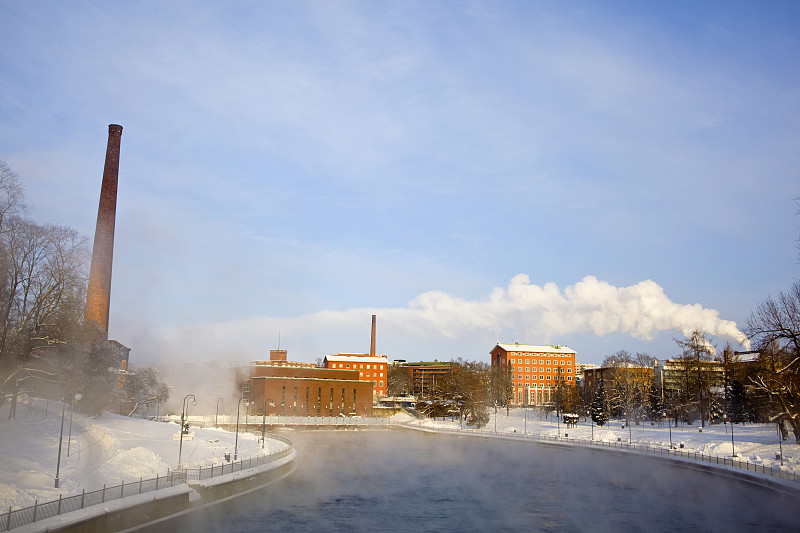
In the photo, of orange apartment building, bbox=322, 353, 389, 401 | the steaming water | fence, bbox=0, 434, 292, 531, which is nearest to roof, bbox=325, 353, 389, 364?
orange apartment building, bbox=322, 353, 389, 401

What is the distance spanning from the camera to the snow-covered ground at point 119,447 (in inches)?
1430

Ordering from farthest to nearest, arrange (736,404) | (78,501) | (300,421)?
1. (300,421)
2. (736,404)
3. (78,501)

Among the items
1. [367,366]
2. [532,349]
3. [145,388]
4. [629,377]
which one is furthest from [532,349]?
[145,388]

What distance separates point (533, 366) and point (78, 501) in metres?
172

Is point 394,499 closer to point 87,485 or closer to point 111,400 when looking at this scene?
point 87,485

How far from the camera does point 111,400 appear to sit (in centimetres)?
7156

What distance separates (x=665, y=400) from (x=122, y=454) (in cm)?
9323

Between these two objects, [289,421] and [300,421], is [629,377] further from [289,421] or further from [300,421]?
[289,421]

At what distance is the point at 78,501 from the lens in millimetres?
32188

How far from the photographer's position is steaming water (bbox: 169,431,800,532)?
124 feet

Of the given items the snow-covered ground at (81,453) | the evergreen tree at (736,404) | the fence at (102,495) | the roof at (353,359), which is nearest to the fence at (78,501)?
the fence at (102,495)

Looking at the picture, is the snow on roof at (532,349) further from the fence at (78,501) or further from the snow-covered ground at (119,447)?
the fence at (78,501)

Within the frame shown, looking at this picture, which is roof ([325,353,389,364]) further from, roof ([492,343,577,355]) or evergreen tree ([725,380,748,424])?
evergreen tree ([725,380,748,424])

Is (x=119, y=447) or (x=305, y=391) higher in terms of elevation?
(x=305, y=391)
